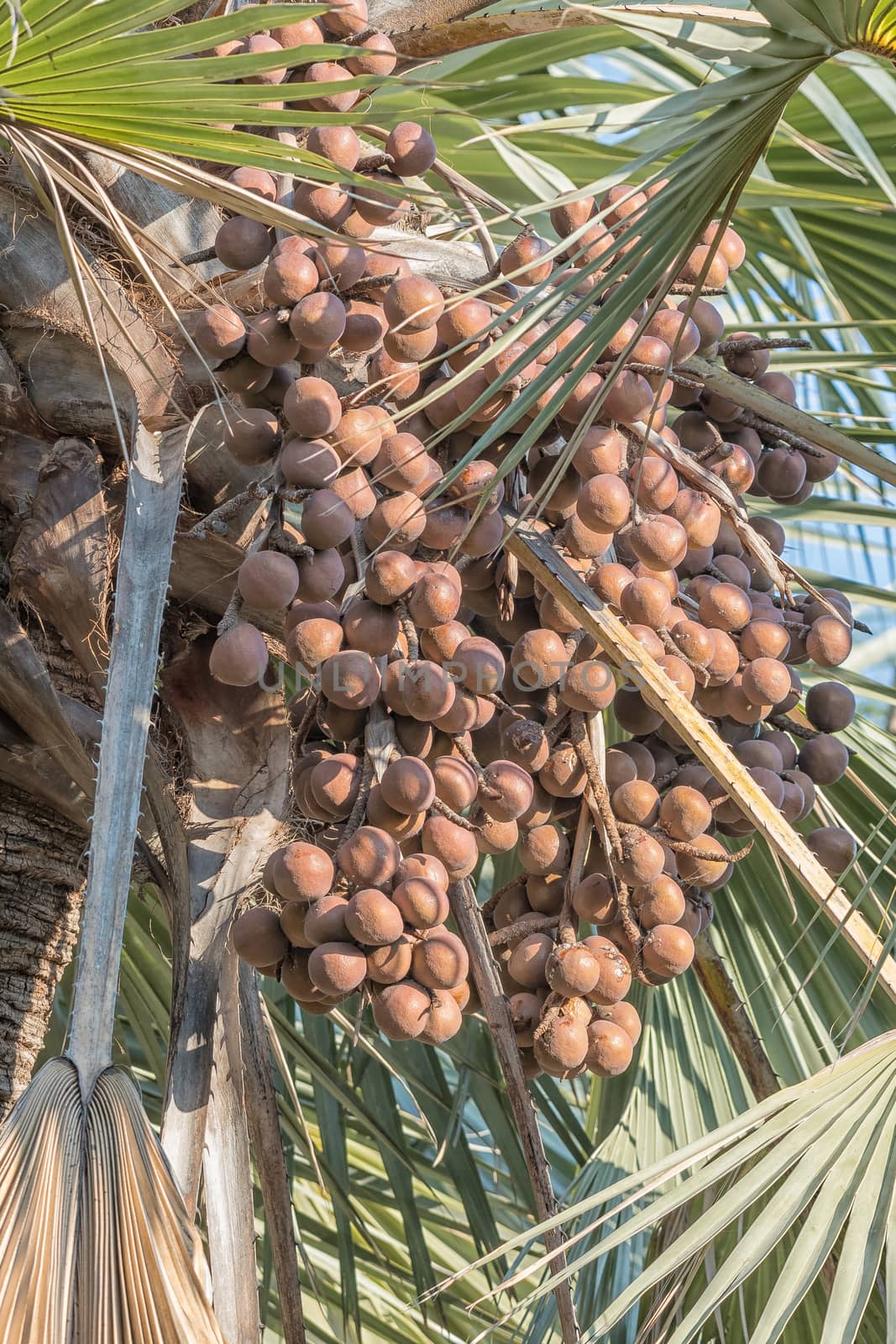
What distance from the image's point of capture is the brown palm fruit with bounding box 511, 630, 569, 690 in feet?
3.38

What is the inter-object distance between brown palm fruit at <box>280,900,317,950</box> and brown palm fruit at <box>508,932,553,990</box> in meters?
0.17

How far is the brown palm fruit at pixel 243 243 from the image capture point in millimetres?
992

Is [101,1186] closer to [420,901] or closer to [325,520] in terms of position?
[420,901]

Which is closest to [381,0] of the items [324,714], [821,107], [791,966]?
[821,107]

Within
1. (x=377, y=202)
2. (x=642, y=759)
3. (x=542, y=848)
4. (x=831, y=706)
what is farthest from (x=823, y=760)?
(x=377, y=202)

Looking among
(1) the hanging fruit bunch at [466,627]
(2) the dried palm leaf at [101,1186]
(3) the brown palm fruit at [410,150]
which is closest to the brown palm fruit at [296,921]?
(1) the hanging fruit bunch at [466,627]

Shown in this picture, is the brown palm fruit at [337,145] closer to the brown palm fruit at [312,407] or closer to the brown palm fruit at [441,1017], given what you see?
the brown palm fruit at [312,407]

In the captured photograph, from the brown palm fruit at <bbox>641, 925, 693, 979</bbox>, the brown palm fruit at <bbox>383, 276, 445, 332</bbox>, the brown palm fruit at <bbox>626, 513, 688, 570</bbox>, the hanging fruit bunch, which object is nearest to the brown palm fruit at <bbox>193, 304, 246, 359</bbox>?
the hanging fruit bunch

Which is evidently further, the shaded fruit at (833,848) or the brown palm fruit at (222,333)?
the shaded fruit at (833,848)

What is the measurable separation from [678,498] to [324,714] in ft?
1.06

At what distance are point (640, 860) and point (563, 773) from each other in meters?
0.09

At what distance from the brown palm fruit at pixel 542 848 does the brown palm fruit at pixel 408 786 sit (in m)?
0.17

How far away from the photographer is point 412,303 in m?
0.94

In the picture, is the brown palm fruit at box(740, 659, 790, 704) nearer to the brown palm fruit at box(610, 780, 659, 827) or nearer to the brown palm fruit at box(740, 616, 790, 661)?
the brown palm fruit at box(740, 616, 790, 661)
